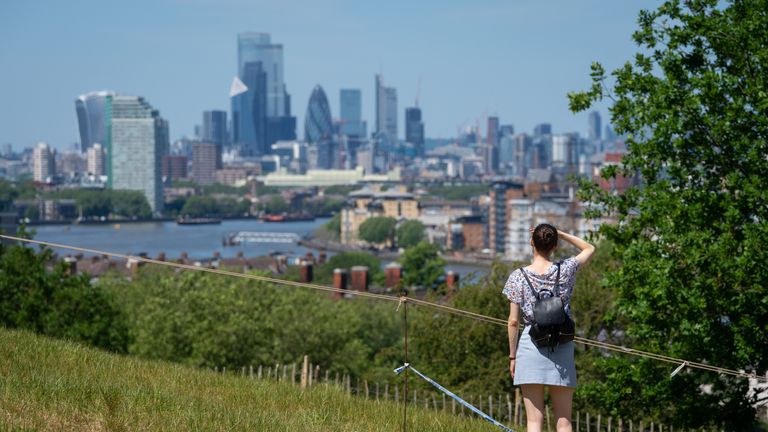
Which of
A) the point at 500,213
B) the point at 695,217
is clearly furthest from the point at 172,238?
the point at 695,217

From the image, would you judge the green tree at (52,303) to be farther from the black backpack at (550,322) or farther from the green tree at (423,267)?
the green tree at (423,267)

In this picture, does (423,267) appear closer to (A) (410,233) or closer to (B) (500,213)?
(B) (500,213)

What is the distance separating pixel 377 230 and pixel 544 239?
5445 inches

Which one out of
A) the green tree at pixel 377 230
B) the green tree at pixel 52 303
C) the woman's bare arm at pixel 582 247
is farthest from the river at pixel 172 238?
the woman's bare arm at pixel 582 247

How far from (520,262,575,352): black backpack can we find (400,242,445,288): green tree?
64882 millimetres

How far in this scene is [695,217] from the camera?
10055 millimetres

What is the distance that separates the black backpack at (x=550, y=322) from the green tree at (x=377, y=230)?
13769cm

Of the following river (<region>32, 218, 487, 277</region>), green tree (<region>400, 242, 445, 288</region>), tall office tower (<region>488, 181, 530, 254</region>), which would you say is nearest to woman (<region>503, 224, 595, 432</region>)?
green tree (<region>400, 242, 445, 288</region>)

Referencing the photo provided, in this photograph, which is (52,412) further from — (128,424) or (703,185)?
(703,185)

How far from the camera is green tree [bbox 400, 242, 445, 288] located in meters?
74.3

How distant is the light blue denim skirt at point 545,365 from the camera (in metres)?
4.74

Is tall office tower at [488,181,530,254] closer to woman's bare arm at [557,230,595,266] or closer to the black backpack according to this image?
woman's bare arm at [557,230,595,266]

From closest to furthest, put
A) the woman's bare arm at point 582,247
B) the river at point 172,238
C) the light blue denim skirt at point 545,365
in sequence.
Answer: the light blue denim skirt at point 545,365 → the woman's bare arm at point 582,247 → the river at point 172,238

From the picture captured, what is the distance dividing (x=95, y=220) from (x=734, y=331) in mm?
182176
